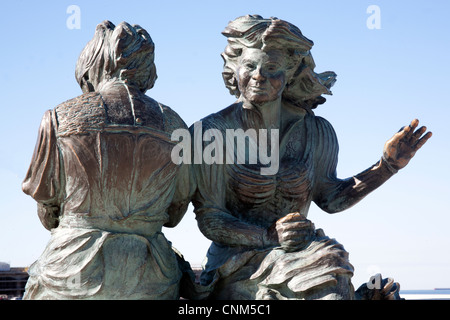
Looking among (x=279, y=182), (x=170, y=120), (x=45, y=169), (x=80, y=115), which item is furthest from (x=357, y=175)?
(x=45, y=169)

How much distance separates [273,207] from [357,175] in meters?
0.85

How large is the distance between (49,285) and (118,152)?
1.06 m

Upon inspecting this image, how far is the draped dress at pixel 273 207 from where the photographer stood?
519 centimetres

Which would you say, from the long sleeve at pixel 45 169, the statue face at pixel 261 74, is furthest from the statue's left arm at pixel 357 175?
the long sleeve at pixel 45 169

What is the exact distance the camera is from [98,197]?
5090 mm

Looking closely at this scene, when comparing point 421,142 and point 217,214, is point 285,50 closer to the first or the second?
point 421,142

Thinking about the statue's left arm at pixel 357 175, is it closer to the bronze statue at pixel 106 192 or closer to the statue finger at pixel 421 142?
the statue finger at pixel 421 142

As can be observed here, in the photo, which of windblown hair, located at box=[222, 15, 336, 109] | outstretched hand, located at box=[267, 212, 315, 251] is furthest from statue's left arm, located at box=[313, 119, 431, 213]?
outstretched hand, located at box=[267, 212, 315, 251]

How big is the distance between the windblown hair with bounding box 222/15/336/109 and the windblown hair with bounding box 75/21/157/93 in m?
0.74

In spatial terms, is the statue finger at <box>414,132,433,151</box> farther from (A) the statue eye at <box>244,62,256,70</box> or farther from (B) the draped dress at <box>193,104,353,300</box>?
(A) the statue eye at <box>244,62,256,70</box>

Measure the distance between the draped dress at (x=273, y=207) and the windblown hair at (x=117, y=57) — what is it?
755 mm

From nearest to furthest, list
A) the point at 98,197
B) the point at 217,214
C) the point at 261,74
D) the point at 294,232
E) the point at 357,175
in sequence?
the point at 98,197 → the point at 294,232 → the point at 217,214 → the point at 261,74 → the point at 357,175
